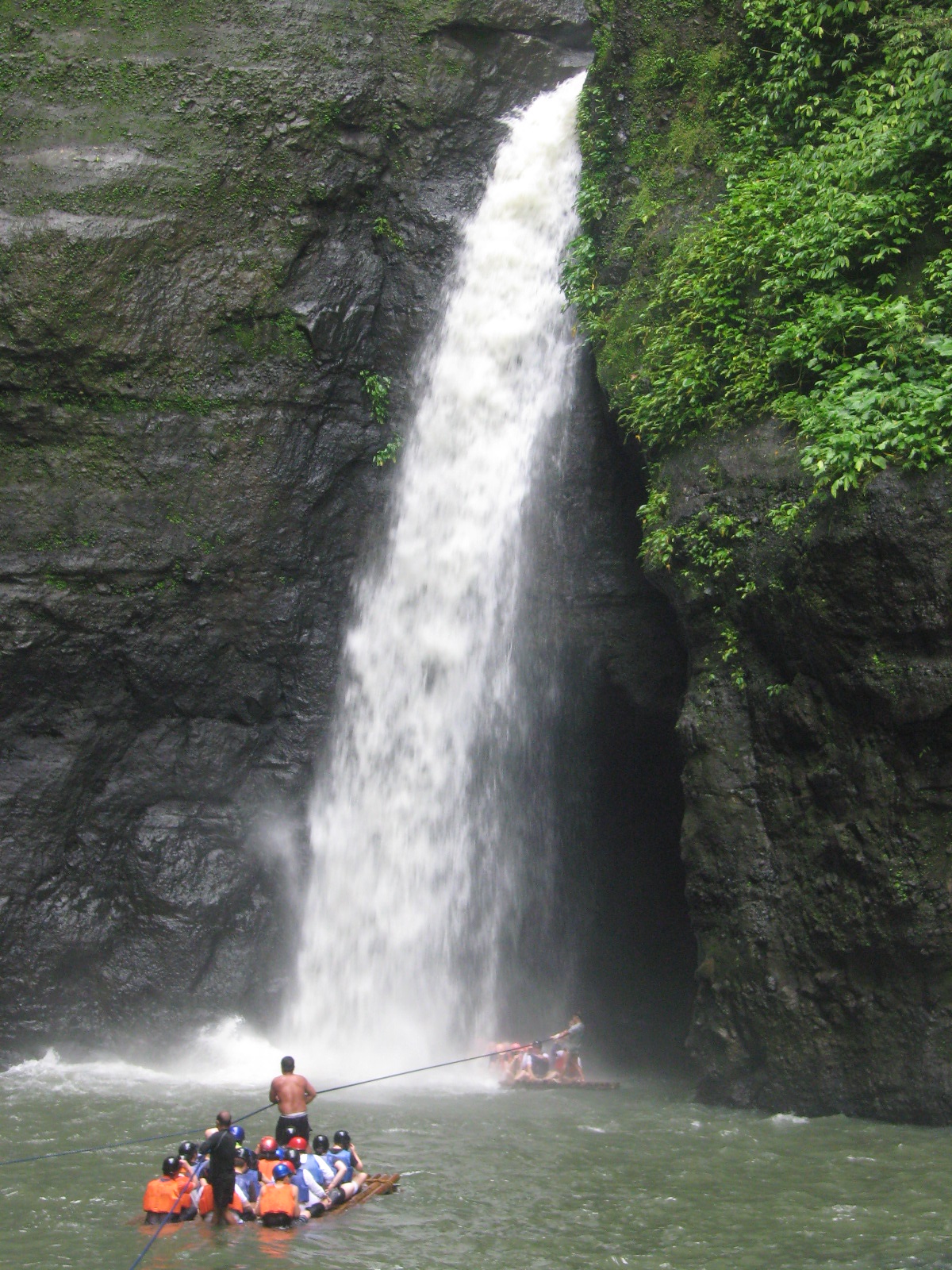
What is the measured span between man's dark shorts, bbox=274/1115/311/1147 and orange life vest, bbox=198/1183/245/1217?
0.81 m

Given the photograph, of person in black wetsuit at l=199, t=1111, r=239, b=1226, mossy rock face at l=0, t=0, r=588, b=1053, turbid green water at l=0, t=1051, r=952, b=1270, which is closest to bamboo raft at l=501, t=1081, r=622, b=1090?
turbid green water at l=0, t=1051, r=952, b=1270

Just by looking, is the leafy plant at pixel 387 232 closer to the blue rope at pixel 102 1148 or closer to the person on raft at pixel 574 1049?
the person on raft at pixel 574 1049

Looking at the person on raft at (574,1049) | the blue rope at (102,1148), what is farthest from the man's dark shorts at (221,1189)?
the person on raft at (574,1049)

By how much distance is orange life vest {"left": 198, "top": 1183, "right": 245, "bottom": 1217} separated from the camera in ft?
24.0

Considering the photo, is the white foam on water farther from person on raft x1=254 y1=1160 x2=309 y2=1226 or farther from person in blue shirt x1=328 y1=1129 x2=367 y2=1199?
person on raft x1=254 y1=1160 x2=309 y2=1226

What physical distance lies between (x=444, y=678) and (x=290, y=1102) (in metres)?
6.55

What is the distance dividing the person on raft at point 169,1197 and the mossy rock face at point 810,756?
5.09 m

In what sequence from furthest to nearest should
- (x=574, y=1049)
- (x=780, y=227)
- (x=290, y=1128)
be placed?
(x=574, y=1049)
(x=780, y=227)
(x=290, y=1128)

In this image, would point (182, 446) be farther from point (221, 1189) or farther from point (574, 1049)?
point (221, 1189)

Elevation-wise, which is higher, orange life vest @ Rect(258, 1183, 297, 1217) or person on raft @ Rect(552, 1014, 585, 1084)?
person on raft @ Rect(552, 1014, 585, 1084)

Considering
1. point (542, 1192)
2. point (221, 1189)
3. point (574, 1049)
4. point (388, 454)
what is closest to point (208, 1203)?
point (221, 1189)

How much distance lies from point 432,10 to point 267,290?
5.43 m

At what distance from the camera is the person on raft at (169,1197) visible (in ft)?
23.3

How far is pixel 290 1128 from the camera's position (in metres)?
8.25
